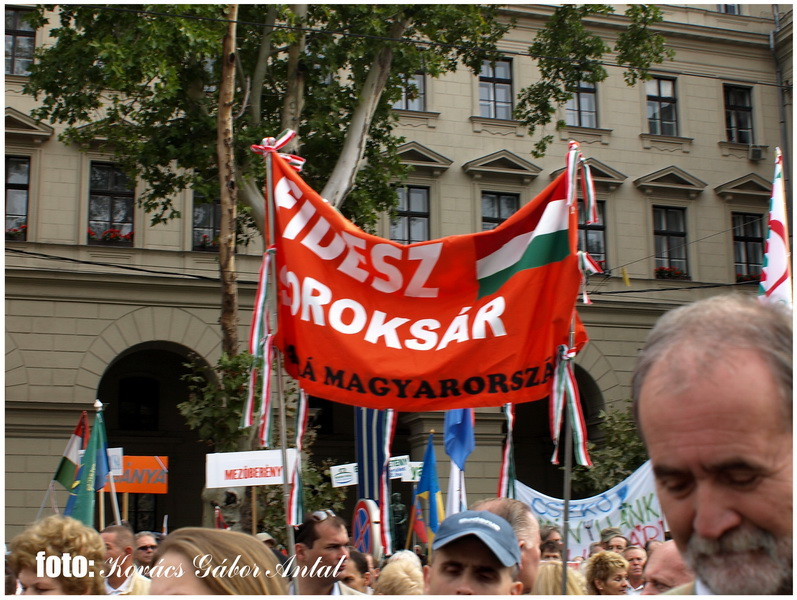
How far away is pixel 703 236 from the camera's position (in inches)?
1025

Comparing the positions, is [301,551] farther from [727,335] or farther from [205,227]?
[205,227]

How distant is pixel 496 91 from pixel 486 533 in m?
23.1

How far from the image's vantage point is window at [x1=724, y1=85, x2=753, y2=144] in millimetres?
27250

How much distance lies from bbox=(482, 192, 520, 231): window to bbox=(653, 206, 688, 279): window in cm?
369

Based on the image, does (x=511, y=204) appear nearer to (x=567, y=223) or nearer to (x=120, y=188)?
(x=120, y=188)

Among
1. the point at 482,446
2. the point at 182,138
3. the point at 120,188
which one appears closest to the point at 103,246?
the point at 120,188

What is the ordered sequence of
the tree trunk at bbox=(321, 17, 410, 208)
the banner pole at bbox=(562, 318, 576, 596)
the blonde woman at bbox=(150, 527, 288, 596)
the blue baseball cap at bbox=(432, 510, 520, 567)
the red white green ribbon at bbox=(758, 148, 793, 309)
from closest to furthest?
the blonde woman at bbox=(150, 527, 288, 596) < the blue baseball cap at bbox=(432, 510, 520, 567) < the banner pole at bbox=(562, 318, 576, 596) < the red white green ribbon at bbox=(758, 148, 793, 309) < the tree trunk at bbox=(321, 17, 410, 208)

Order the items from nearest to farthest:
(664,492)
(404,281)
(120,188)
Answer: (664,492)
(404,281)
(120,188)

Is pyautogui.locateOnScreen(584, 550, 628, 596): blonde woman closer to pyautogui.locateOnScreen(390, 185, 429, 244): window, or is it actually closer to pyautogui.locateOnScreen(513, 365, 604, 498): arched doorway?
pyautogui.locateOnScreen(390, 185, 429, 244): window

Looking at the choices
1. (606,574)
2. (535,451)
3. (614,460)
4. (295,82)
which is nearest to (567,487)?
(606,574)

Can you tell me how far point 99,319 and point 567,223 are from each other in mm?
17529

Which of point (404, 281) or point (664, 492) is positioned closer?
point (664, 492)

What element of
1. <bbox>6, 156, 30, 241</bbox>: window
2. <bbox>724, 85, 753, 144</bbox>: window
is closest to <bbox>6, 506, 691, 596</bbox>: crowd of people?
<bbox>6, 156, 30, 241</bbox>: window

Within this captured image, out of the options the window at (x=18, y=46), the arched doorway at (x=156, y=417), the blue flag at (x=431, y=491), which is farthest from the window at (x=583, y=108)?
the blue flag at (x=431, y=491)
